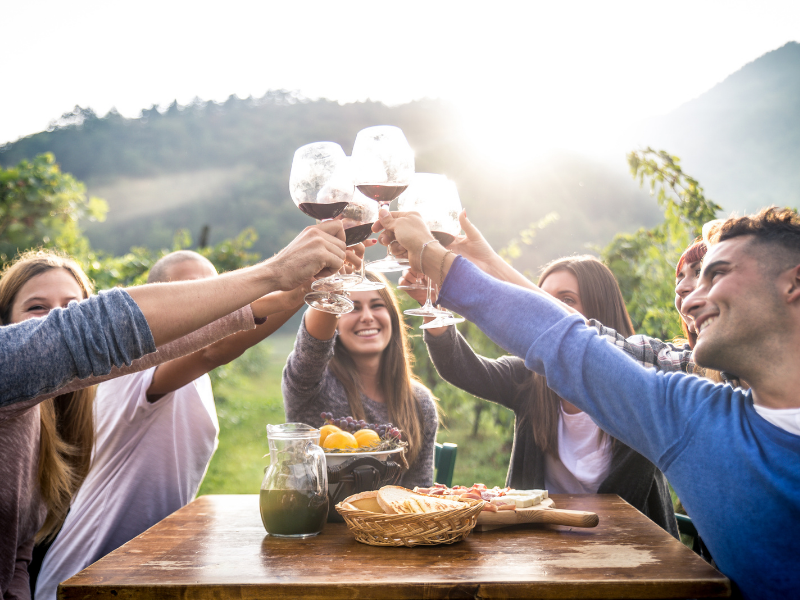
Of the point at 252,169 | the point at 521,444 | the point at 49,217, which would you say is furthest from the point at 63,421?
the point at 252,169

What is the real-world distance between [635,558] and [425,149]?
23.6ft

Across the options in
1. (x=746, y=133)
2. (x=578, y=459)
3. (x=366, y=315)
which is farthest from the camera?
(x=746, y=133)

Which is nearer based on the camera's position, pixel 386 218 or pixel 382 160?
pixel 382 160

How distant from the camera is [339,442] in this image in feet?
5.88

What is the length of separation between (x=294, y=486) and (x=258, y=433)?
23.9 feet

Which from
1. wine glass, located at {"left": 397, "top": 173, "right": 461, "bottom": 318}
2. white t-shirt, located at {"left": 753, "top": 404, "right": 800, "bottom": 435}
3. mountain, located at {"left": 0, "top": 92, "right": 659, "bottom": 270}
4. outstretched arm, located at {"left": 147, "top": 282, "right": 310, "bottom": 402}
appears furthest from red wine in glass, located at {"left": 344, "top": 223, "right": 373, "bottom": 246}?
mountain, located at {"left": 0, "top": 92, "right": 659, "bottom": 270}

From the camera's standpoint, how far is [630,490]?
7.97 feet

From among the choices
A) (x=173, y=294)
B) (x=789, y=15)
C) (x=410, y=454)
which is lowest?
(x=410, y=454)

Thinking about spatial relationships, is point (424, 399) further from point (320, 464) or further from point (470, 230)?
point (320, 464)

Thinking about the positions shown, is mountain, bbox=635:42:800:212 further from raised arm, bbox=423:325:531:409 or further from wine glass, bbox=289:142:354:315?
wine glass, bbox=289:142:354:315

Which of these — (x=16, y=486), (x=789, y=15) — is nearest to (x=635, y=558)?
(x=16, y=486)

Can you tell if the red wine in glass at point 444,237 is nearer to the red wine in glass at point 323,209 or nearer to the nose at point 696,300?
the red wine in glass at point 323,209

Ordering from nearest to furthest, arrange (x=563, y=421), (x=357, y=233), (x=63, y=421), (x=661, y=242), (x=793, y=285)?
(x=793, y=285)
(x=357, y=233)
(x=63, y=421)
(x=563, y=421)
(x=661, y=242)

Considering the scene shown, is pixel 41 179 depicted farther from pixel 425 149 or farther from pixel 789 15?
pixel 789 15
